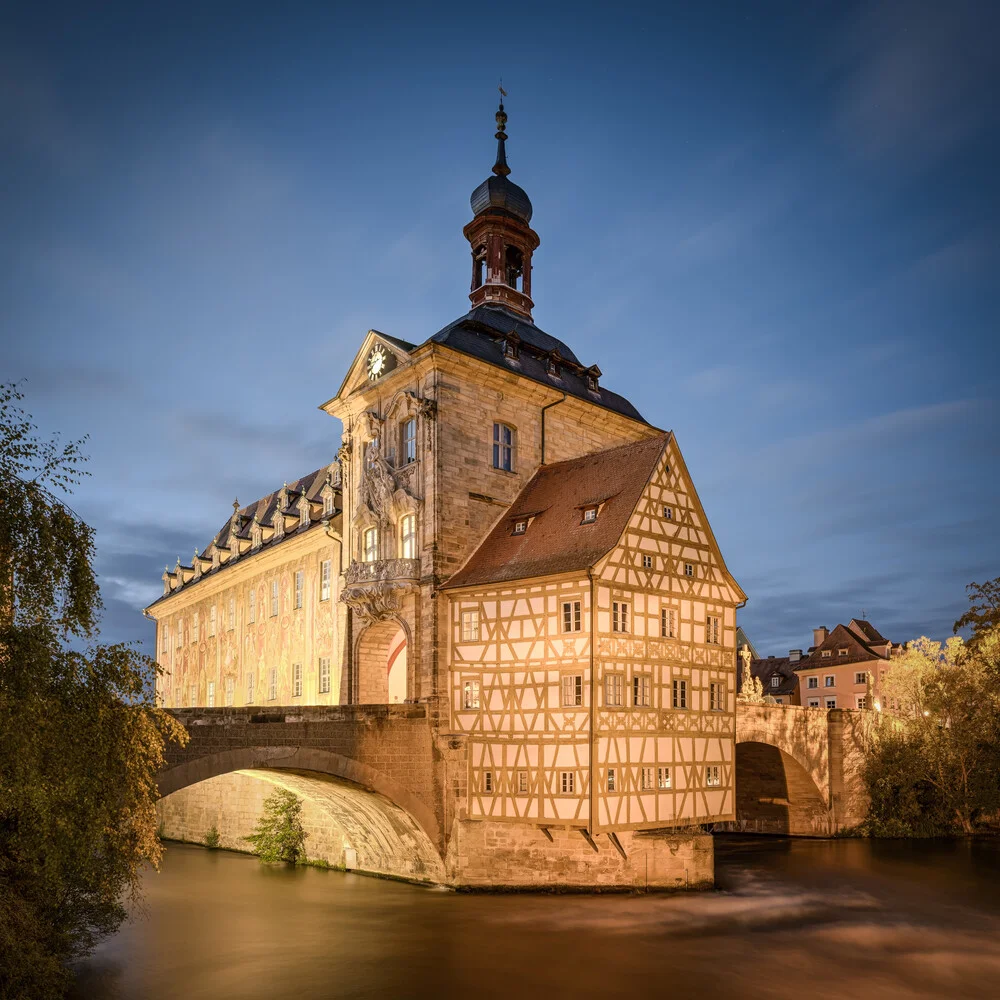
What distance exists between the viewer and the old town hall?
81.8 ft

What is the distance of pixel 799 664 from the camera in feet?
254

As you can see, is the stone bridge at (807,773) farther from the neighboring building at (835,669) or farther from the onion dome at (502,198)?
the neighboring building at (835,669)

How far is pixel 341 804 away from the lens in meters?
28.3

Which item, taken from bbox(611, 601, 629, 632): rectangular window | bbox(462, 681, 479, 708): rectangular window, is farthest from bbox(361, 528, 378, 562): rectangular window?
bbox(611, 601, 629, 632): rectangular window

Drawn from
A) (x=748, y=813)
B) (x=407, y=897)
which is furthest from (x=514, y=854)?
(x=748, y=813)

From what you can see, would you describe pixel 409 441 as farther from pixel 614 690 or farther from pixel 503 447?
pixel 614 690

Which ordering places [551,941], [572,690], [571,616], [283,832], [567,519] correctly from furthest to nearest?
1. [283,832]
2. [567,519]
3. [571,616]
4. [572,690]
5. [551,941]

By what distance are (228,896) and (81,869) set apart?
18204mm

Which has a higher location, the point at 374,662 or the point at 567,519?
the point at 567,519

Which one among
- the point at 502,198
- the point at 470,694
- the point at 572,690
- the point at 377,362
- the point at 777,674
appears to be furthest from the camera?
the point at 777,674

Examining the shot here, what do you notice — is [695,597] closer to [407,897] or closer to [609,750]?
[609,750]

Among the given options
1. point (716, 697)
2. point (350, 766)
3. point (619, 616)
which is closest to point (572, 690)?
point (619, 616)

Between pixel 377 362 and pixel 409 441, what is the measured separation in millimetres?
3052

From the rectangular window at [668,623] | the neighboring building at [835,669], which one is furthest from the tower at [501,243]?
the neighboring building at [835,669]
